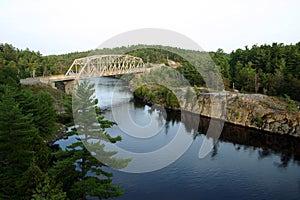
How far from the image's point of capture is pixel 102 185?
32.9ft

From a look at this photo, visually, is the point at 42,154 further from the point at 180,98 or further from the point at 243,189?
the point at 180,98

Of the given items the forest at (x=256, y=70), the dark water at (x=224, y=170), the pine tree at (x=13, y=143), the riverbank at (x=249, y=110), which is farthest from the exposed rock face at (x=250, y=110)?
the pine tree at (x=13, y=143)

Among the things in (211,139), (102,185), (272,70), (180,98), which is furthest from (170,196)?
(272,70)

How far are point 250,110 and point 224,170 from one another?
1320 cm

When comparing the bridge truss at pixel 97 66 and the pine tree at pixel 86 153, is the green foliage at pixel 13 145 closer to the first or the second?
the pine tree at pixel 86 153

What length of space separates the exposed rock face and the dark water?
1354 mm

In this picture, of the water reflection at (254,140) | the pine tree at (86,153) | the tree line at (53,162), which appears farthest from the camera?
the water reflection at (254,140)

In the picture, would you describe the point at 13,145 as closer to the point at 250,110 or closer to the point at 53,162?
the point at 53,162

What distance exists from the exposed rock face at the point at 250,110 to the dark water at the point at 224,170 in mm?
1354

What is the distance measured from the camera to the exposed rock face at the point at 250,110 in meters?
27.1

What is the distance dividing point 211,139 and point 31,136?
57.0 ft

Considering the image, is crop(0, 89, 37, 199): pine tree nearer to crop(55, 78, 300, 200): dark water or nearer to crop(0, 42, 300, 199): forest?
crop(0, 42, 300, 199): forest

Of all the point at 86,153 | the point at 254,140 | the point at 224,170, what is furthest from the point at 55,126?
the point at 254,140

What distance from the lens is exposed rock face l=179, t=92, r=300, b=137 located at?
27.1 meters
